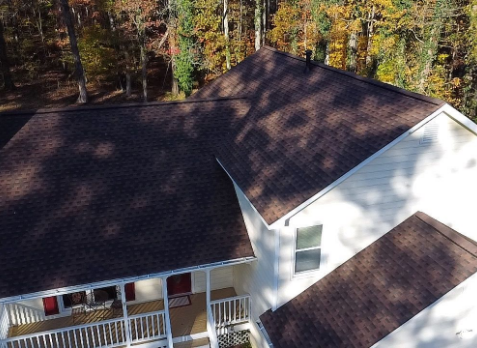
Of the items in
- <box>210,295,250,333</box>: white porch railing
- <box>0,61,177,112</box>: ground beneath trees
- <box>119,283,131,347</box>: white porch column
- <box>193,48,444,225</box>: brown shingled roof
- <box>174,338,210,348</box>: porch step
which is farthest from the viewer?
<box>0,61,177,112</box>: ground beneath trees

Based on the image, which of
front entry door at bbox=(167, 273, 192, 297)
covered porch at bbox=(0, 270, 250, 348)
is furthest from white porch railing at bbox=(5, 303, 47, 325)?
front entry door at bbox=(167, 273, 192, 297)

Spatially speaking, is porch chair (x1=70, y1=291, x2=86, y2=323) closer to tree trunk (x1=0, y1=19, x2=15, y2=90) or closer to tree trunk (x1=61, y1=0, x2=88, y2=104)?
tree trunk (x1=61, y1=0, x2=88, y2=104)

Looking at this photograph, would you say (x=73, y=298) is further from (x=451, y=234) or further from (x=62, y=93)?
(x=62, y=93)

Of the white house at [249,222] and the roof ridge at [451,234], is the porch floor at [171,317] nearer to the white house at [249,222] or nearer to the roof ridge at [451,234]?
the white house at [249,222]

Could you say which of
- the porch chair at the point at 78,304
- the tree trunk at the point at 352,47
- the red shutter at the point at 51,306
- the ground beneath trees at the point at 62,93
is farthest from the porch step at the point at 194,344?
the ground beneath trees at the point at 62,93

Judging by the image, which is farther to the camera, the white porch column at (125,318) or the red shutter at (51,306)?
the red shutter at (51,306)

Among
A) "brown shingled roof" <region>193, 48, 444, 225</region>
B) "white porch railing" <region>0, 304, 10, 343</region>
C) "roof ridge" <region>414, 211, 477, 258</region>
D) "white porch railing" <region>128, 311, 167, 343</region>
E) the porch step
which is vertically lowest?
the porch step

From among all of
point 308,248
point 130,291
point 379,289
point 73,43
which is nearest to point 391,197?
point 379,289
